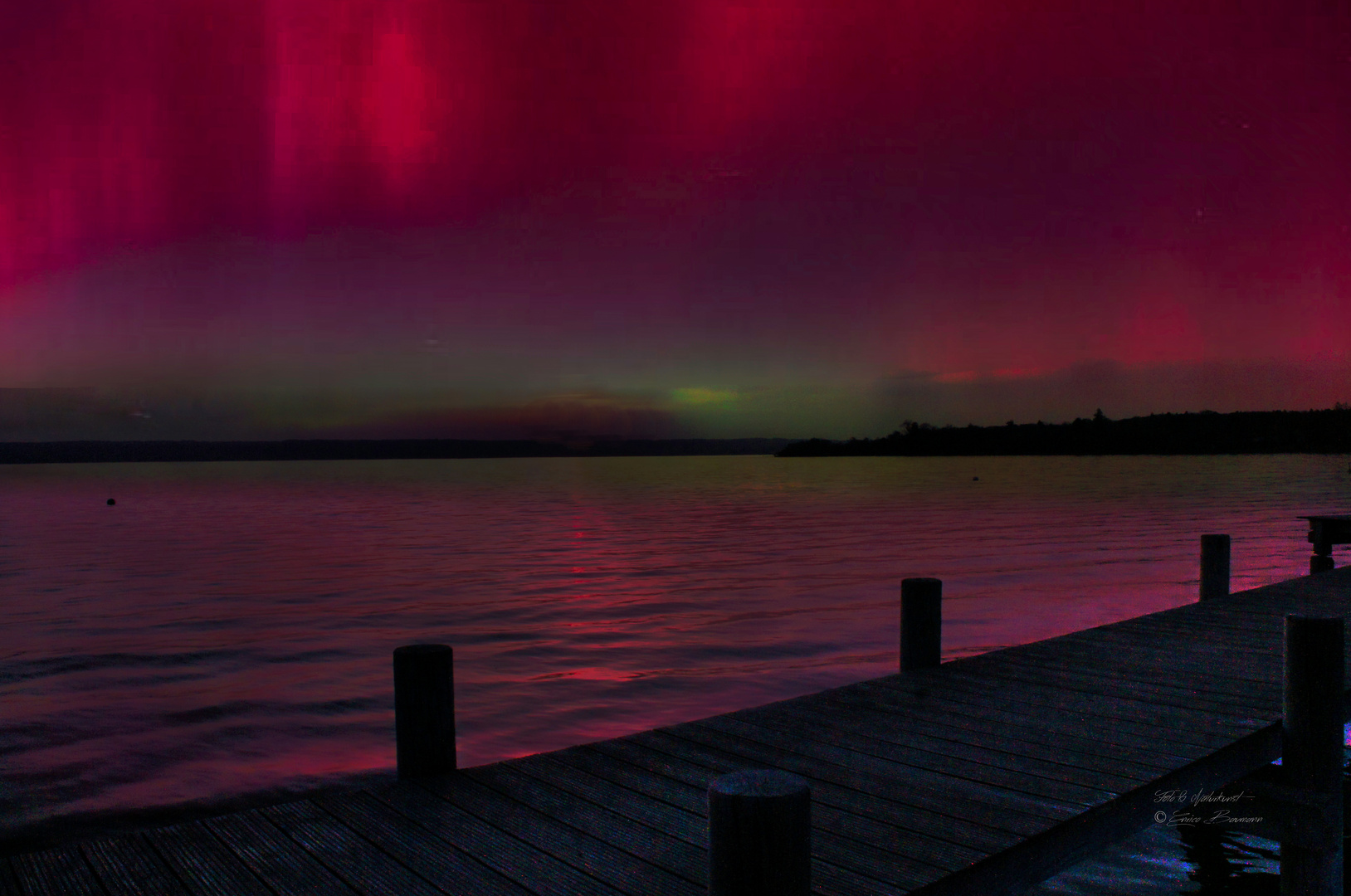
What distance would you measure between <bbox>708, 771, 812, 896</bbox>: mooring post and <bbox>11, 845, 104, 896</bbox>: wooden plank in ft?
8.79

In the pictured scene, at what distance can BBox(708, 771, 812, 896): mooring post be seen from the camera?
2557 millimetres

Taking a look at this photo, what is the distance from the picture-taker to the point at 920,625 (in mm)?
7203

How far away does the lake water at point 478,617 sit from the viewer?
35.2 feet

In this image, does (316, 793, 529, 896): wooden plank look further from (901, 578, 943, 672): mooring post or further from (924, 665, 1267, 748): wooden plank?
(901, 578, 943, 672): mooring post

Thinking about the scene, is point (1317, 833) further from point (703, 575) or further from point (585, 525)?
point (585, 525)

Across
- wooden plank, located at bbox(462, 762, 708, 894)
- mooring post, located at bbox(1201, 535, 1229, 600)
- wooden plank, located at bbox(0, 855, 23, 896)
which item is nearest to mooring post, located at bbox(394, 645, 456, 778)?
wooden plank, located at bbox(462, 762, 708, 894)

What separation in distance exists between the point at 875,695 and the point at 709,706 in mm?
6174

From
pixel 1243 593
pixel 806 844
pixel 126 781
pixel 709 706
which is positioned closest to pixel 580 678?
pixel 709 706

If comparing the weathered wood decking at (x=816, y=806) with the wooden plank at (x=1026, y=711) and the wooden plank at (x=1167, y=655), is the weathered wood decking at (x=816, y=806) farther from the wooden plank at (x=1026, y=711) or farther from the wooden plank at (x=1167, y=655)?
the wooden plank at (x=1167, y=655)

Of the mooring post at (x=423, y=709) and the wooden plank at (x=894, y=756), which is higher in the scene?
the mooring post at (x=423, y=709)

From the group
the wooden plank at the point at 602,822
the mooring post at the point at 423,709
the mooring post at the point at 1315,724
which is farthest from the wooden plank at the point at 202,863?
the mooring post at the point at 1315,724

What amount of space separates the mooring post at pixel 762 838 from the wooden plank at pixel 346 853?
1552 millimetres

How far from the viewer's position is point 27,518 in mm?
46812

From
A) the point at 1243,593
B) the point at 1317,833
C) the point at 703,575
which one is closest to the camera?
the point at 1317,833
